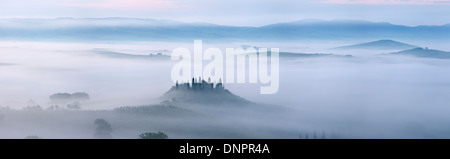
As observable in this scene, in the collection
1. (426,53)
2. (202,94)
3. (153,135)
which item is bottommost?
(153,135)

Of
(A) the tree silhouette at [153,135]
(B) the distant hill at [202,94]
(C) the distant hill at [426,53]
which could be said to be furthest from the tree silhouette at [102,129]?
(C) the distant hill at [426,53]

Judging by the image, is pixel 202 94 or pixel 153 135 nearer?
pixel 153 135

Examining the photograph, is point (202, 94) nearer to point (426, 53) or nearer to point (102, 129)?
point (102, 129)

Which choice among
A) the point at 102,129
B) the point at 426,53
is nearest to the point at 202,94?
the point at 102,129

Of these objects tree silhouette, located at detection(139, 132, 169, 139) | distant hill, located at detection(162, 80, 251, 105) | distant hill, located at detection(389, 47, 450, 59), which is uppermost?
distant hill, located at detection(389, 47, 450, 59)

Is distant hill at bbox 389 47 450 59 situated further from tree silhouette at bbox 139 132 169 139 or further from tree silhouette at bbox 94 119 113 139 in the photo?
tree silhouette at bbox 94 119 113 139

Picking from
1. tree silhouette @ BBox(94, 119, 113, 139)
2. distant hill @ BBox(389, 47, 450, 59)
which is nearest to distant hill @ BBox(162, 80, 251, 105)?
tree silhouette @ BBox(94, 119, 113, 139)

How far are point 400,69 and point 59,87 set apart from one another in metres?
1.91

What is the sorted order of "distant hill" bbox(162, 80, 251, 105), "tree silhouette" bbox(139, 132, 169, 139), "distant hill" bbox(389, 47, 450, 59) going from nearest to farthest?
"tree silhouette" bbox(139, 132, 169, 139) → "distant hill" bbox(162, 80, 251, 105) → "distant hill" bbox(389, 47, 450, 59)
